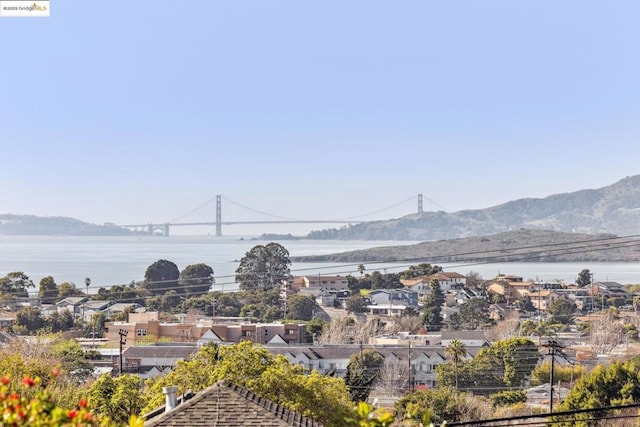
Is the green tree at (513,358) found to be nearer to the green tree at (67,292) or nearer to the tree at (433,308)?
the tree at (433,308)

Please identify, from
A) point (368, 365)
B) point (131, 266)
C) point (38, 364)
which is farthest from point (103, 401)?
point (131, 266)

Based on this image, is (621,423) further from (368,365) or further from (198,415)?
(198,415)

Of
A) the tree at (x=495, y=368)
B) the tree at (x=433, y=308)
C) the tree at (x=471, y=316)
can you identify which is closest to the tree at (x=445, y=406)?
the tree at (x=495, y=368)

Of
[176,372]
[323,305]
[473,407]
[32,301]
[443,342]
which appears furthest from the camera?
[323,305]

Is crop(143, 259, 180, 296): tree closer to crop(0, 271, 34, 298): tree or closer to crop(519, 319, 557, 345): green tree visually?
crop(0, 271, 34, 298): tree

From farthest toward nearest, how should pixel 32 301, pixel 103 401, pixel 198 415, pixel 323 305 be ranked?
pixel 323 305
pixel 32 301
pixel 103 401
pixel 198 415

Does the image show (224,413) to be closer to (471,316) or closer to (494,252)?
(471,316)

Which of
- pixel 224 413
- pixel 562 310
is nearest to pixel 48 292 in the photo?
pixel 562 310
